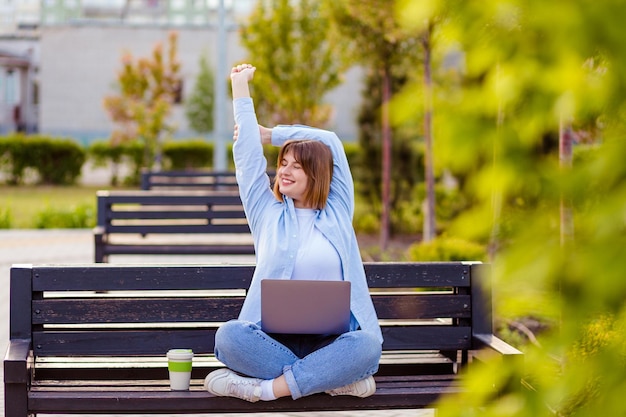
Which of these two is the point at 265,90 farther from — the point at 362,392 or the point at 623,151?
the point at 623,151

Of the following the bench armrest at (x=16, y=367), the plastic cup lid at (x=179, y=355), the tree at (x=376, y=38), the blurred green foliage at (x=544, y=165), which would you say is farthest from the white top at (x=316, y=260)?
the tree at (x=376, y=38)

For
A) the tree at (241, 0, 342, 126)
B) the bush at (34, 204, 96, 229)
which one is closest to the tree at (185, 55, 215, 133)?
the tree at (241, 0, 342, 126)

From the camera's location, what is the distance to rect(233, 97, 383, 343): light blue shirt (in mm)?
3793

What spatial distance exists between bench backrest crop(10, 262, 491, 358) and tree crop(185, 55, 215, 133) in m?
35.7

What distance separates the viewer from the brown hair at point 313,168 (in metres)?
3.96

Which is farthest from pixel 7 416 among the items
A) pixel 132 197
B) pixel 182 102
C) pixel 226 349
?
pixel 182 102

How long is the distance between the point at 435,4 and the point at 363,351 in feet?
9.15

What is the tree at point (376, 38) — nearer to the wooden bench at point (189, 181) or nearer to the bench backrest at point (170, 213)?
the wooden bench at point (189, 181)

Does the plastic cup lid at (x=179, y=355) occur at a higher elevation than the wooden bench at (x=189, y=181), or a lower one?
lower

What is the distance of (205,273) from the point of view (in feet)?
13.2

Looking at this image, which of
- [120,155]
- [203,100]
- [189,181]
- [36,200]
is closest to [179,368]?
[189,181]

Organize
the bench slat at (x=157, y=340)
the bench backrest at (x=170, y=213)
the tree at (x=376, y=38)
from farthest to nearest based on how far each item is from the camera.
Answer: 1. the tree at (x=376, y=38)
2. the bench backrest at (x=170, y=213)
3. the bench slat at (x=157, y=340)

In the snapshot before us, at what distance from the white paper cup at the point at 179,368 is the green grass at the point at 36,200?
12819 mm

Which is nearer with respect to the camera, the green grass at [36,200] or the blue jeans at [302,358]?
the blue jeans at [302,358]
